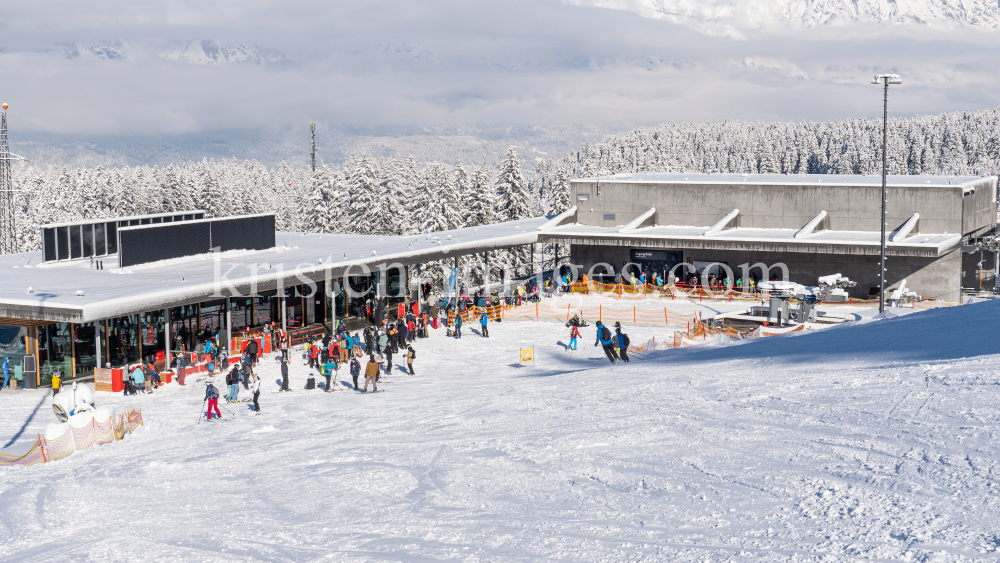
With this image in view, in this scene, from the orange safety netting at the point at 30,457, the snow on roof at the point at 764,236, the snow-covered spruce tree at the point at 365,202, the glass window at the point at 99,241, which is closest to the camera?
the orange safety netting at the point at 30,457

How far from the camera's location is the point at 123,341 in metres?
28.5

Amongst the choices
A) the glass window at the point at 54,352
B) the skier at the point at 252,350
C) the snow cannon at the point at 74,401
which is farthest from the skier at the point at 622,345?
the glass window at the point at 54,352

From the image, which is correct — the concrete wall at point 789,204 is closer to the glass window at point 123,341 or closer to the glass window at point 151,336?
the glass window at point 151,336

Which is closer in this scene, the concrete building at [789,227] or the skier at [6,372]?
the skier at [6,372]

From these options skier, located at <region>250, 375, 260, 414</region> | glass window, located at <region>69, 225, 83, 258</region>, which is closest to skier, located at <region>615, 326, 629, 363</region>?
skier, located at <region>250, 375, 260, 414</region>

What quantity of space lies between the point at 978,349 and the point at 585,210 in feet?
111

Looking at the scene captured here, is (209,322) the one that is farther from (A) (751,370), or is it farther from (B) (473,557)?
(B) (473,557)

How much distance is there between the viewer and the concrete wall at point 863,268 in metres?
41.6

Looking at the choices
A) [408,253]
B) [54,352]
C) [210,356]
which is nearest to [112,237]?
[54,352]

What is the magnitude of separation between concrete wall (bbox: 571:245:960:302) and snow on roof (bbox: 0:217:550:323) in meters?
10.1

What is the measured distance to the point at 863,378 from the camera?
51.5ft

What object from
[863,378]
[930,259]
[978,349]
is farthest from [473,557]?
[930,259]

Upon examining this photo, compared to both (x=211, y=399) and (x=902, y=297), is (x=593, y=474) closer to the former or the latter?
(x=211, y=399)

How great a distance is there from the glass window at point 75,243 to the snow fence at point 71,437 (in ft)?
59.9
